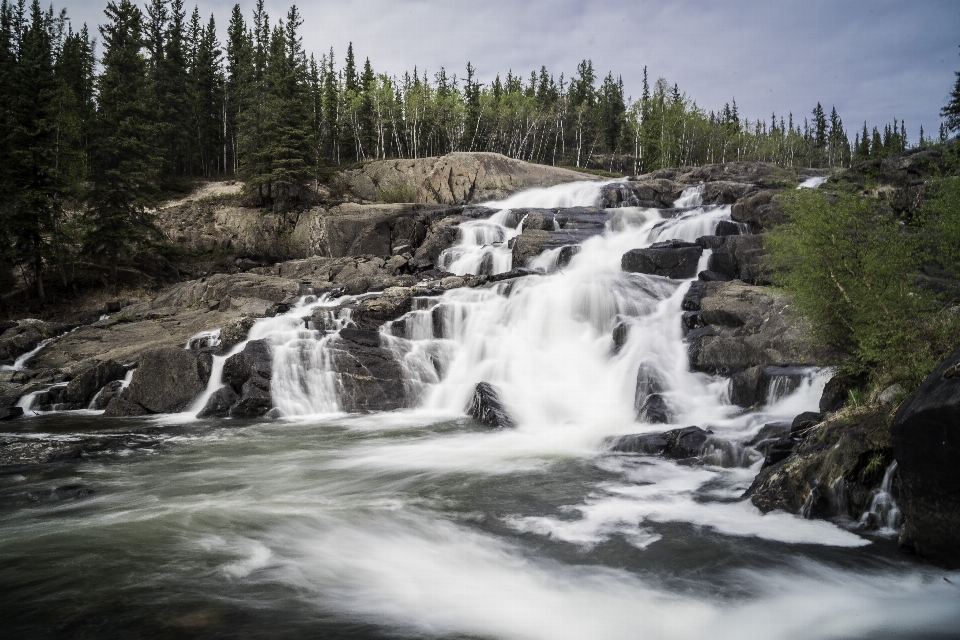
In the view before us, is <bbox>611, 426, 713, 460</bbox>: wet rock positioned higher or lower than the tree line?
lower

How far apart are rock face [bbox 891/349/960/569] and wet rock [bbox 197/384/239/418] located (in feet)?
49.3

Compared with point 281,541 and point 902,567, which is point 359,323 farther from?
point 902,567

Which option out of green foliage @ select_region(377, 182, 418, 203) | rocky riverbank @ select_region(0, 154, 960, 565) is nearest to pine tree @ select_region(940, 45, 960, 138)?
rocky riverbank @ select_region(0, 154, 960, 565)

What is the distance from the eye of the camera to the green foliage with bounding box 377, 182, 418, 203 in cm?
4256

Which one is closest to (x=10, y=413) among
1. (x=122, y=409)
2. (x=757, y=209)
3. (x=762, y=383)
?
(x=122, y=409)

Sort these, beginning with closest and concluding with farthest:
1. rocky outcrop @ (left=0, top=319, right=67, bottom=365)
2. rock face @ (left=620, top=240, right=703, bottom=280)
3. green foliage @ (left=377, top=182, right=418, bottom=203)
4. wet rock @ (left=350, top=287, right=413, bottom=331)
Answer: wet rock @ (left=350, top=287, right=413, bottom=331), rock face @ (left=620, top=240, right=703, bottom=280), rocky outcrop @ (left=0, top=319, right=67, bottom=365), green foliage @ (left=377, top=182, right=418, bottom=203)

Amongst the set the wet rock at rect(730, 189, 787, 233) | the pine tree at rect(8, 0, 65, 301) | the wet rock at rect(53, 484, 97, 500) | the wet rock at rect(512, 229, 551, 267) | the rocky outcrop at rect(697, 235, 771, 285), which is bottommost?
the wet rock at rect(53, 484, 97, 500)

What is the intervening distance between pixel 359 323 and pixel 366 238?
1608 cm

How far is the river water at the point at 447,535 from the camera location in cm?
Result: 545

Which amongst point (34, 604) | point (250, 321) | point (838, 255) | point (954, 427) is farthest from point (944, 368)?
point (250, 321)

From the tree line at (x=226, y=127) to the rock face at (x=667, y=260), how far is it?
918 inches

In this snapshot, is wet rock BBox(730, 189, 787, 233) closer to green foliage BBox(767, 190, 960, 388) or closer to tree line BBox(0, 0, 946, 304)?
green foliage BBox(767, 190, 960, 388)

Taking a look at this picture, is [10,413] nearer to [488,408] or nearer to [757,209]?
[488,408]

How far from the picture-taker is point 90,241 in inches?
1123
